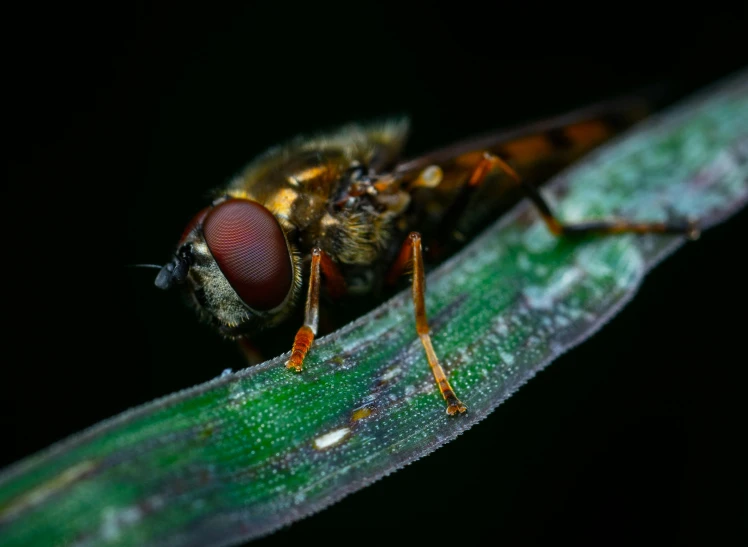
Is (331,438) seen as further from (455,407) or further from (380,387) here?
(455,407)

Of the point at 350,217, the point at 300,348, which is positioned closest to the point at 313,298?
the point at 300,348

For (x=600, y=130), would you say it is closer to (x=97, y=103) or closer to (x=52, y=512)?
(x=97, y=103)

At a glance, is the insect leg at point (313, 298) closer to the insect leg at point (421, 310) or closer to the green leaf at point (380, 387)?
the green leaf at point (380, 387)

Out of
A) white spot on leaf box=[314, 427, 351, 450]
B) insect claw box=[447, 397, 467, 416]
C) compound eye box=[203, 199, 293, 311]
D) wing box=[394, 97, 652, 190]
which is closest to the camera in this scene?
white spot on leaf box=[314, 427, 351, 450]

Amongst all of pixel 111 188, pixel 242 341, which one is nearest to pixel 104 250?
pixel 111 188

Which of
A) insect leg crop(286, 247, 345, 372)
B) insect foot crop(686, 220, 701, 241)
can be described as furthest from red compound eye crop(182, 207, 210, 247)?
insect foot crop(686, 220, 701, 241)

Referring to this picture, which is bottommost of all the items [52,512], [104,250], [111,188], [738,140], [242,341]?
[52,512]

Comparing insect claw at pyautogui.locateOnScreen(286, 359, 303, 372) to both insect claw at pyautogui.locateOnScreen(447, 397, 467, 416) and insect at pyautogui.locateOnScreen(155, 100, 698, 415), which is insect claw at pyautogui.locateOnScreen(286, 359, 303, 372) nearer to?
insect at pyautogui.locateOnScreen(155, 100, 698, 415)
